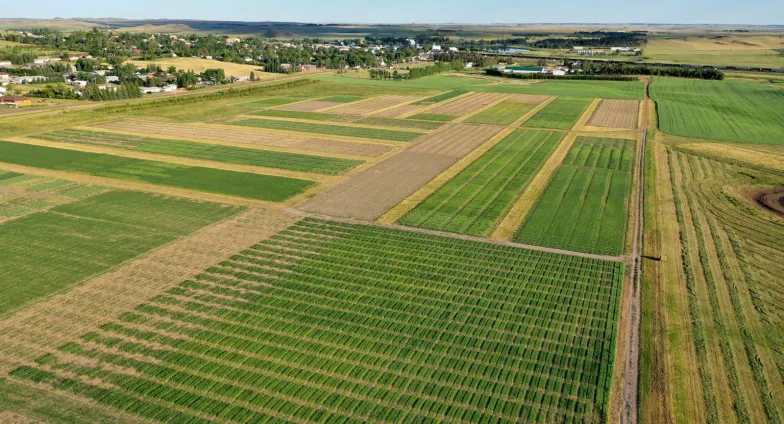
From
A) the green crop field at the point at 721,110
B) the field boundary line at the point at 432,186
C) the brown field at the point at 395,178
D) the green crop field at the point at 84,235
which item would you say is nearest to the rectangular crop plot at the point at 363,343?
the green crop field at the point at 84,235

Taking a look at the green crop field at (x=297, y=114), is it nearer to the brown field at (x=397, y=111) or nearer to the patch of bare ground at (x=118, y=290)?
the brown field at (x=397, y=111)

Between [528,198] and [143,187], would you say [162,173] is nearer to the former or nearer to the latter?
[143,187]

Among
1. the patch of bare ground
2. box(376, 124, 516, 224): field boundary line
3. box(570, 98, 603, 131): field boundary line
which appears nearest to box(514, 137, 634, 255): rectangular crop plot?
box(376, 124, 516, 224): field boundary line

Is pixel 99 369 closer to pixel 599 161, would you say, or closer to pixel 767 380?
pixel 767 380

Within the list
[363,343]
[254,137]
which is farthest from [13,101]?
[363,343]

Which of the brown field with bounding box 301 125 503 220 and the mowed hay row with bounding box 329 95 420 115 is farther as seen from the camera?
the mowed hay row with bounding box 329 95 420 115

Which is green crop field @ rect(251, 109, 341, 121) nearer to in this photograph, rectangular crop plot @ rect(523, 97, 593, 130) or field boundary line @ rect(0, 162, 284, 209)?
rectangular crop plot @ rect(523, 97, 593, 130)
